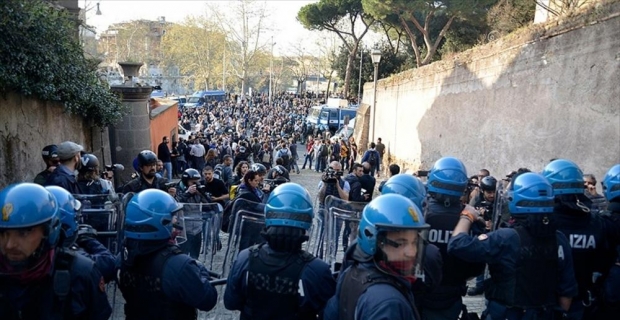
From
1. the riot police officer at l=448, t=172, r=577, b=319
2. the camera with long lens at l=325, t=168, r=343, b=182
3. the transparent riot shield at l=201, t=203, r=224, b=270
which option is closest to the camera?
the riot police officer at l=448, t=172, r=577, b=319

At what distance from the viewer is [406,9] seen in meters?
26.0

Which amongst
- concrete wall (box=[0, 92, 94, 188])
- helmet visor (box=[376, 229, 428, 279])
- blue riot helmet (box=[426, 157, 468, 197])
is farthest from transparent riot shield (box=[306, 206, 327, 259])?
concrete wall (box=[0, 92, 94, 188])

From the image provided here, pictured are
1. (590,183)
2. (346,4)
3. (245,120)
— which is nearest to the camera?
(590,183)

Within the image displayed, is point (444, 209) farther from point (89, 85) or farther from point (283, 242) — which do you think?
point (89, 85)

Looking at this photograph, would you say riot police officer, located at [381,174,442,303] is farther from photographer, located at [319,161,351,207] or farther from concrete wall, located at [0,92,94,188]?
concrete wall, located at [0,92,94,188]

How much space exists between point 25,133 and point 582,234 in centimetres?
780

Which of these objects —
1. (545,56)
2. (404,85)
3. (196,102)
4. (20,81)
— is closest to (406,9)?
(404,85)

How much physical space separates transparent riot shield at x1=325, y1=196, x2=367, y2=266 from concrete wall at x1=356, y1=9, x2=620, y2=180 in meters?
5.43

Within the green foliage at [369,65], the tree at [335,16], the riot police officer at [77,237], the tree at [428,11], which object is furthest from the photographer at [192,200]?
the tree at [335,16]

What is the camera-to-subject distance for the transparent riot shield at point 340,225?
15.1 feet

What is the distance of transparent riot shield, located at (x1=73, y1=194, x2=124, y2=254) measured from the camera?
4.36 meters

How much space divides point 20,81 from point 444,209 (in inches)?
274

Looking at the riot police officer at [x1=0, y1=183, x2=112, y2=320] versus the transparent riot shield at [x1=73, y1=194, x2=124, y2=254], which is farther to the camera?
the transparent riot shield at [x1=73, y1=194, x2=124, y2=254]

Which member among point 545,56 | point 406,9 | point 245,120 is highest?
point 406,9
